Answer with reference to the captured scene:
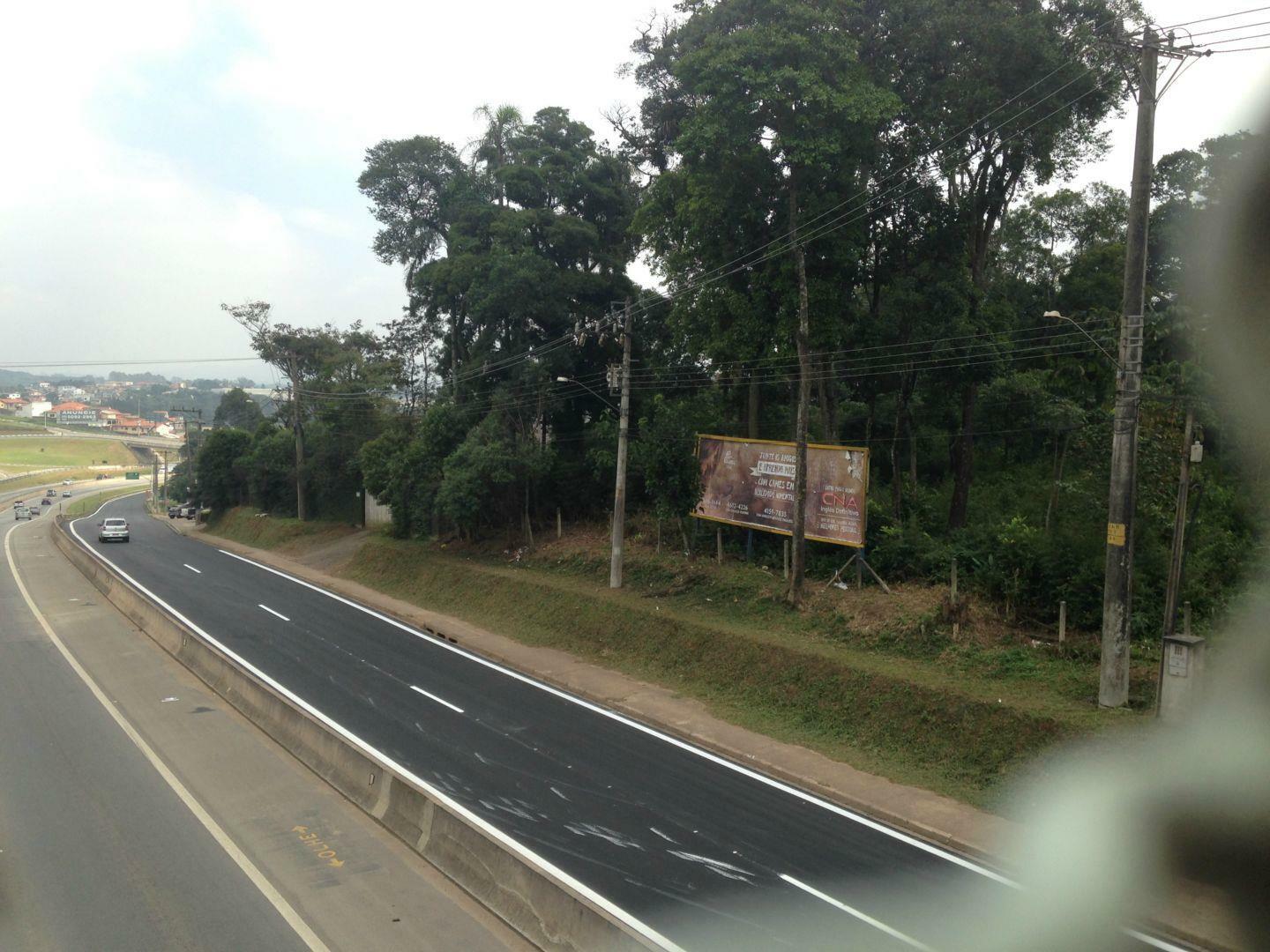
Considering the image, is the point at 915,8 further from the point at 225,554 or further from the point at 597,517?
the point at 225,554

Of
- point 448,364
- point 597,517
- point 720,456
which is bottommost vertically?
point 597,517

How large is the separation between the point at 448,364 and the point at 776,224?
25.1 m

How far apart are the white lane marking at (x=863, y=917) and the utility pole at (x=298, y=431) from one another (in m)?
47.7

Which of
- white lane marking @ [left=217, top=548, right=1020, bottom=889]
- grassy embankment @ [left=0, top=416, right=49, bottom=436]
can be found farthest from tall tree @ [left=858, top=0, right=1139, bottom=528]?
grassy embankment @ [left=0, top=416, right=49, bottom=436]

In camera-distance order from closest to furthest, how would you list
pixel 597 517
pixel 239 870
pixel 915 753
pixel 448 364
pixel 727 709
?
pixel 239 870 → pixel 915 753 → pixel 727 709 → pixel 597 517 → pixel 448 364

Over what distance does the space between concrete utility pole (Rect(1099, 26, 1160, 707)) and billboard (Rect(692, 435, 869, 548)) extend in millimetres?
Answer: 8173

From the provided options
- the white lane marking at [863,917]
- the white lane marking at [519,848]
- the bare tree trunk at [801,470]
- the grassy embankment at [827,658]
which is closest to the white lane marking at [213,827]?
the white lane marking at [519,848]

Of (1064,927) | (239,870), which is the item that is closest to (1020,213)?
(1064,927)

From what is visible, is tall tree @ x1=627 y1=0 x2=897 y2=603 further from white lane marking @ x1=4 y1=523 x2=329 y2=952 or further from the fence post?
white lane marking @ x1=4 y1=523 x2=329 y2=952


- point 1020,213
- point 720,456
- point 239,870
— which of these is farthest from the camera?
point 1020,213

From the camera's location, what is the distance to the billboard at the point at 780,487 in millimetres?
22422

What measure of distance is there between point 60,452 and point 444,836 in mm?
182893

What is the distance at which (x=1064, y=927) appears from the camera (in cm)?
902

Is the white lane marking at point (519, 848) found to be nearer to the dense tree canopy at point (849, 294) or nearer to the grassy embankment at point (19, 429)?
the dense tree canopy at point (849, 294)
